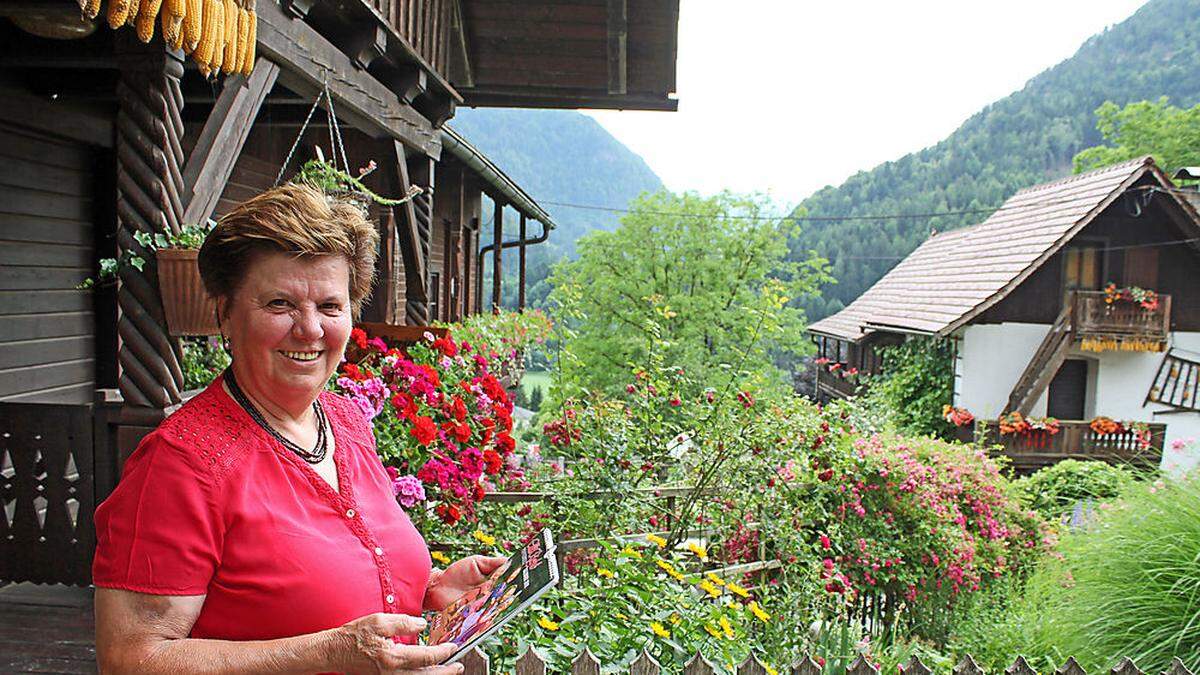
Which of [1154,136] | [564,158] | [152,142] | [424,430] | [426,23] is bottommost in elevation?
[424,430]

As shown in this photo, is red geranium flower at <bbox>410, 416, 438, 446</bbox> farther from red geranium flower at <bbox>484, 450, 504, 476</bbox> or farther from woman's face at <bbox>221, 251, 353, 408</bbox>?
woman's face at <bbox>221, 251, 353, 408</bbox>

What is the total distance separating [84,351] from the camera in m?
5.67

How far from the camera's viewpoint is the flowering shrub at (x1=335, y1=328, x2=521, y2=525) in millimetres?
3705

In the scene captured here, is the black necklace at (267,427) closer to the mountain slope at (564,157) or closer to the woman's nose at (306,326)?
the woman's nose at (306,326)

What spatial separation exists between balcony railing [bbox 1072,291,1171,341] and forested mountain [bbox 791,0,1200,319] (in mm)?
28295

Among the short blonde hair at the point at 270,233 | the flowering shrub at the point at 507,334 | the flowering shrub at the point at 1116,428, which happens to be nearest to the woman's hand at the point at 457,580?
the short blonde hair at the point at 270,233

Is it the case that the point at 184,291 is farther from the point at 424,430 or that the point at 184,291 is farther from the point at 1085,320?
the point at 1085,320

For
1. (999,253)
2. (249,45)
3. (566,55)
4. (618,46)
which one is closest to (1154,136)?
(999,253)

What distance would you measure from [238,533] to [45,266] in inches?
191

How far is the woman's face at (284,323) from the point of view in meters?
1.47

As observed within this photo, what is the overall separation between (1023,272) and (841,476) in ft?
46.1

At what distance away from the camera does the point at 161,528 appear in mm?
1263

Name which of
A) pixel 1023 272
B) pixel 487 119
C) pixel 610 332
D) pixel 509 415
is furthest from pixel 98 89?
pixel 487 119

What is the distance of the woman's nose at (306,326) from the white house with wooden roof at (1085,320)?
1715cm
